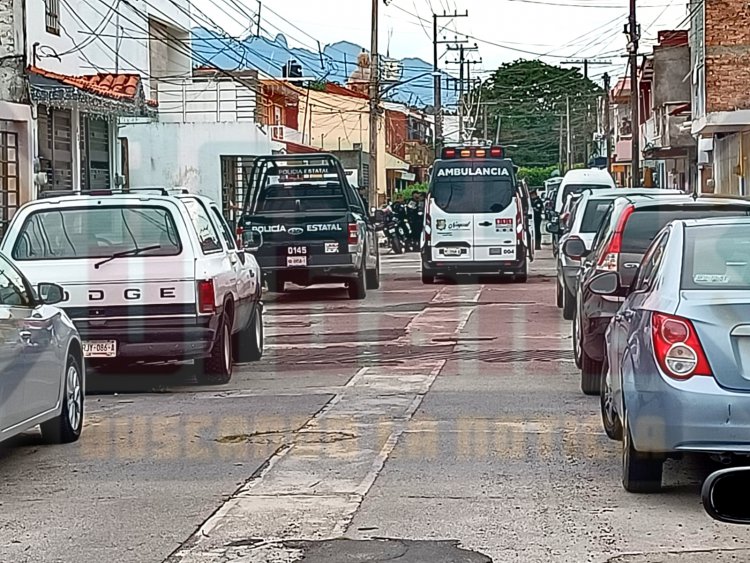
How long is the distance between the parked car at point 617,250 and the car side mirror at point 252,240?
9.59 m

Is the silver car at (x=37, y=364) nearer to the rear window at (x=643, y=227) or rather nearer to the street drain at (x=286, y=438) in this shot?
the street drain at (x=286, y=438)

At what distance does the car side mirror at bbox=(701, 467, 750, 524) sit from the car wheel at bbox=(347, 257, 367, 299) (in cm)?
1927

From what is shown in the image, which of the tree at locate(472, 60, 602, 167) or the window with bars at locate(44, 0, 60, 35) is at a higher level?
the tree at locate(472, 60, 602, 167)

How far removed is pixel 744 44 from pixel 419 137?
60051mm

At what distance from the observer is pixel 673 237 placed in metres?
8.04

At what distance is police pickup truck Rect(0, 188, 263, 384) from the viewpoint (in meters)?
12.2

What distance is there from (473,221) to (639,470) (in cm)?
1891

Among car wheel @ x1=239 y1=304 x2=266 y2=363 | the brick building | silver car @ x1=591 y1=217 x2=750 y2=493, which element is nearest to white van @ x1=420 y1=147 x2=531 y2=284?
the brick building

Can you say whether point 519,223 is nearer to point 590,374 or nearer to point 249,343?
point 249,343

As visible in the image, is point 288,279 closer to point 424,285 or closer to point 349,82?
point 424,285

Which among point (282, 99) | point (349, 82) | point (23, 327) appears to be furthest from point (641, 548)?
point (349, 82)

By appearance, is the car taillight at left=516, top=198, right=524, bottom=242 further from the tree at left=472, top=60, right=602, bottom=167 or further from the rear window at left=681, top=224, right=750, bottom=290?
the tree at left=472, top=60, right=602, bottom=167

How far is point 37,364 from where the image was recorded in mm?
9078

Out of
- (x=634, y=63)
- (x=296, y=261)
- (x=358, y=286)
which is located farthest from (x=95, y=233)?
(x=634, y=63)
